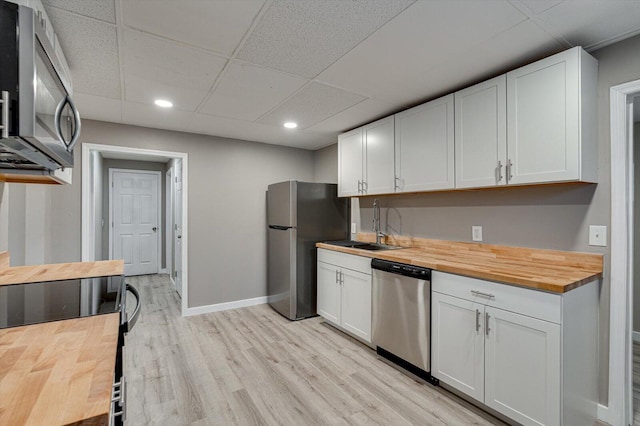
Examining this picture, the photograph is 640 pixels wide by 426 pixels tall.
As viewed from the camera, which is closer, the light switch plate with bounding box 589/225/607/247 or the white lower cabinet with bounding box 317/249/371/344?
the light switch plate with bounding box 589/225/607/247

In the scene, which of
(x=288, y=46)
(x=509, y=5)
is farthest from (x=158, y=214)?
(x=509, y=5)

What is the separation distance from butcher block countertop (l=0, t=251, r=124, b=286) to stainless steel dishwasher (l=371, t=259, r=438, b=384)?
193cm

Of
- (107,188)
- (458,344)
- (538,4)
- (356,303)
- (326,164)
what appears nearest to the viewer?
(538,4)

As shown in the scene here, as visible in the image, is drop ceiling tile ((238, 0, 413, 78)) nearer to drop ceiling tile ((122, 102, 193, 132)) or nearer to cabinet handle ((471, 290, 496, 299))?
drop ceiling tile ((122, 102, 193, 132))

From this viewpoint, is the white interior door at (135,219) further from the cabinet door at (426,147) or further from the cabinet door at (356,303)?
the cabinet door at (426,147)

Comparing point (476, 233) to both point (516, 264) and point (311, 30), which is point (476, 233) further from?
point (311, 30)

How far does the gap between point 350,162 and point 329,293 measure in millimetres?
1504

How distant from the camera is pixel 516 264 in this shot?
210cm

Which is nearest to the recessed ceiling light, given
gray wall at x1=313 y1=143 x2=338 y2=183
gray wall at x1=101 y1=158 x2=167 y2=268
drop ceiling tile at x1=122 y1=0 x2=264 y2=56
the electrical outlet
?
drop ceiling tile at x1=122 y1=0 x2=264 y2=56

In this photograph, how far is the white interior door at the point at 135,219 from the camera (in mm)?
5773

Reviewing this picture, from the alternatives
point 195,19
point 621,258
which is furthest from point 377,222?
point 195,19

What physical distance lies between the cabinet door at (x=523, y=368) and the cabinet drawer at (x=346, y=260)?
1.15 meters

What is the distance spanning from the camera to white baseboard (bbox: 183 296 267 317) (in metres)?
3.75

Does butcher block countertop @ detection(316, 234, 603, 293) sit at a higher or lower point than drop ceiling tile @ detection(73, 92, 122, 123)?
lower
